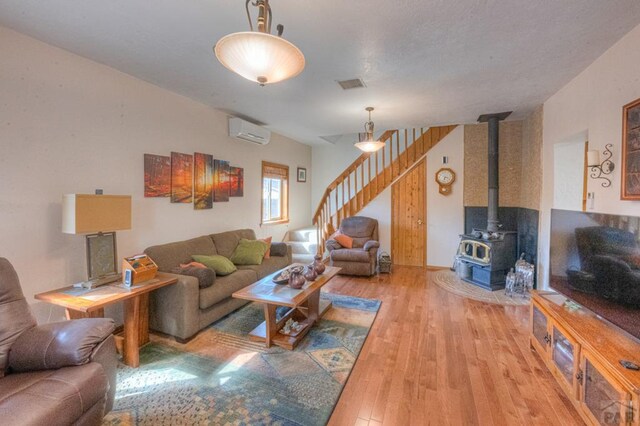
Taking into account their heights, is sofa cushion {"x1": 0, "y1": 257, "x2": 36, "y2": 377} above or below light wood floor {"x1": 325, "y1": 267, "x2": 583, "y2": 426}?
above

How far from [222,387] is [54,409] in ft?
3.37

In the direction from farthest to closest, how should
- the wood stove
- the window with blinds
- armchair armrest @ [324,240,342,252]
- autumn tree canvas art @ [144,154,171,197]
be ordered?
the window with blinds < armchair armrest @ [324,240,342,252] < the wood stove < autumn tree canvas art @ [144,154,171,197]

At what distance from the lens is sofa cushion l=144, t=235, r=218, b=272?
306 centimetres

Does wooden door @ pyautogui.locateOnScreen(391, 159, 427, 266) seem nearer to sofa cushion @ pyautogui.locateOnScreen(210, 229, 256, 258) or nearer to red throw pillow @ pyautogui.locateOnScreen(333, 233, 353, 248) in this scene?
red throw pillow @ pyautogui.locateOnScreen(333, 233, 353, 248)

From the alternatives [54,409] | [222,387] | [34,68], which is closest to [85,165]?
[34,68]

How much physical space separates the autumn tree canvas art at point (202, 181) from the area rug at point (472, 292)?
3.75 meters

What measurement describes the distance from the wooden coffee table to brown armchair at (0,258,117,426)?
3.70 ft

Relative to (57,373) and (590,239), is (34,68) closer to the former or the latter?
(57,373)

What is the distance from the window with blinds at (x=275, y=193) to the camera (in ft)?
18.1

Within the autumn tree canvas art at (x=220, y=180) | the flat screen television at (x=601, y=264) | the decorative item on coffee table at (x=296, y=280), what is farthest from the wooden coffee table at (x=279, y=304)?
the flat screen television at (x=601, y=264)

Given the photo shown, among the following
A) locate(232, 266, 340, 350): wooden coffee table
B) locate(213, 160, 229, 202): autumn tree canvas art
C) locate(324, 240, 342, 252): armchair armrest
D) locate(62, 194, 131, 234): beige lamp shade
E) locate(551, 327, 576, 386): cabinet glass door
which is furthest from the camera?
locate(324, 240, 342, 252): armchair armrest

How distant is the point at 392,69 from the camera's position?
2.77m

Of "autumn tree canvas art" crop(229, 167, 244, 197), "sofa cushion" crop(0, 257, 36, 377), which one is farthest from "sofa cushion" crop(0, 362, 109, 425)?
"autumn tree canvas art" crop(229, 167, 244, 197)

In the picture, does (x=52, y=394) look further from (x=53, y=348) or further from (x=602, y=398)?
(x=602, y=398)
